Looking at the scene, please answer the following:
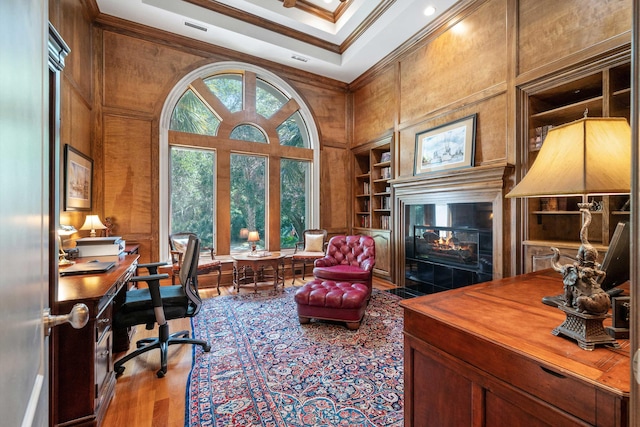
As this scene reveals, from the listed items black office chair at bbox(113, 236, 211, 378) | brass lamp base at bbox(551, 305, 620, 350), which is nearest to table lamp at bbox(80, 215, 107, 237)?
black office chair at bbox(113, 236, 211, 378)

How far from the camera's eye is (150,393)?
6.30ft

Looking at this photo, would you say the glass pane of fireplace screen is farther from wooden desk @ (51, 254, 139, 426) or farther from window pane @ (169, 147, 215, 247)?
wooden desk @ (51, 254, 139, 426)

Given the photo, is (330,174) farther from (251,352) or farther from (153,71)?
(251,352)

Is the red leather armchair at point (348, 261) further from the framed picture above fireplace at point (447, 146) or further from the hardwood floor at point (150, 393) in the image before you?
Answer: the hardwood floor at point (150, 393)

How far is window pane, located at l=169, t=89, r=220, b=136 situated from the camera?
4.51 meters

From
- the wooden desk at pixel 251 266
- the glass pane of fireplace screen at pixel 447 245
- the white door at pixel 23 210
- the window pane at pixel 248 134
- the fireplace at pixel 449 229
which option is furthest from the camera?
the window pane at pixel 248 134

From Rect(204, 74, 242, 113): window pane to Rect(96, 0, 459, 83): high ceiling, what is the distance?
501 millimetres

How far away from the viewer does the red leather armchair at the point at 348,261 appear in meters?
3.51

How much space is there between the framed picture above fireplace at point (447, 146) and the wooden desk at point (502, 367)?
257 cm

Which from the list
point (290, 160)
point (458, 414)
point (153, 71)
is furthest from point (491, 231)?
point (153, 71)

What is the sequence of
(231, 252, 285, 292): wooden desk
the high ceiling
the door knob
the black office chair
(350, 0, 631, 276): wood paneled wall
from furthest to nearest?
(231, 252, 285, 292): wooden desk → the high ceiling → (350, 0, 631, 276): wood paneled wall → the black office chair → the door knob

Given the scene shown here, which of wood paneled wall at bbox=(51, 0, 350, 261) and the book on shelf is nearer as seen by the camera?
wood paneled wall at bbox=(51, 0, 350, 261)

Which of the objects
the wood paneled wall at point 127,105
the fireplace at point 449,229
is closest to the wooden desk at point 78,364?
the wood paneled wall at point 127,105

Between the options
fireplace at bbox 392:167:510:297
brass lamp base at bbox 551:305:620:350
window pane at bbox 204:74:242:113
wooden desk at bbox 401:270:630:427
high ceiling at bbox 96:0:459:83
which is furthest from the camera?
window pane at bbox 204:74:242:113
